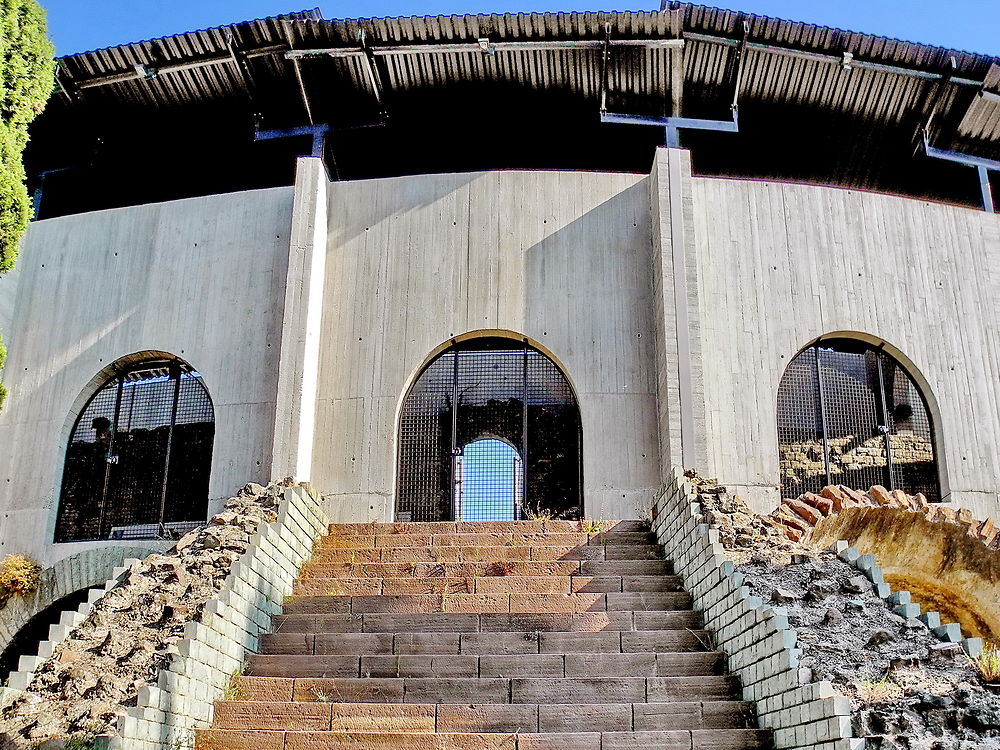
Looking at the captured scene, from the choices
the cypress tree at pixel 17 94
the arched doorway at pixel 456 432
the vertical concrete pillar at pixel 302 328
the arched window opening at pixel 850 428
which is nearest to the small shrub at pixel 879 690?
the arched doorway at pixel 456 432

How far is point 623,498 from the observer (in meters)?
13.3

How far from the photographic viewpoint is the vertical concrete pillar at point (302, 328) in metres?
13.1

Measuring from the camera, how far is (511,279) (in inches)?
562

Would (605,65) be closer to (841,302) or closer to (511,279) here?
(511,279)

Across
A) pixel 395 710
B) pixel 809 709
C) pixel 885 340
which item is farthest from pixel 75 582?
pixel 885 340

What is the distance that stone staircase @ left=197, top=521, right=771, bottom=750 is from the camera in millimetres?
7918

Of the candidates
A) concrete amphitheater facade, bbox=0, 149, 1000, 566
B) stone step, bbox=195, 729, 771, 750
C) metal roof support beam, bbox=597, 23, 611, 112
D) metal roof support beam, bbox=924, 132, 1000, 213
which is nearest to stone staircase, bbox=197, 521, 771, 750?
stone step, bbox=195, 729, 771, 750

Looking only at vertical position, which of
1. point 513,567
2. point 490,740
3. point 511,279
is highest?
point 511,279

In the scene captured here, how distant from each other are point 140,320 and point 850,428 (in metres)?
9.52

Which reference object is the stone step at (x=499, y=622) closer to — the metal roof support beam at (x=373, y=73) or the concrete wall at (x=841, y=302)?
the concrete wall at (x=841, y=302)

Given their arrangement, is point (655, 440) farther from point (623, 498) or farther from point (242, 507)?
point (242, 507)

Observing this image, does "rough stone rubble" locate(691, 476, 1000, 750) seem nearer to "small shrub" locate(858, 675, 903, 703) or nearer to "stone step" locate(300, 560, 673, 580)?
"small shrub" locate(858, 675, 903, 703)

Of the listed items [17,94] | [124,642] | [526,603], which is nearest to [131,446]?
[17,94]

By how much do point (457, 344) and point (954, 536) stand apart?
21.3ft
